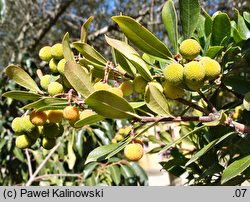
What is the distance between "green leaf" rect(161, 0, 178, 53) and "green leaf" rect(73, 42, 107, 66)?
0.17 metres

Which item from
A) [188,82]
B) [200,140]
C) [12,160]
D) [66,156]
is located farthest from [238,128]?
[12,160]

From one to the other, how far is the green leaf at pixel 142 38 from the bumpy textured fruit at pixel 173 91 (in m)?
0.07

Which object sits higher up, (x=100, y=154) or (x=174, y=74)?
(x=174, y=74)

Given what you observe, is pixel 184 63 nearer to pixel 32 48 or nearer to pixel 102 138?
pixel 102 138

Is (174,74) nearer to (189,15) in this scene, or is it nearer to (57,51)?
(189,15)

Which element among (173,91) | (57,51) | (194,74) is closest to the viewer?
(194,74)

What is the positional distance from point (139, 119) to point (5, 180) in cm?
277

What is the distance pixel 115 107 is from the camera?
874 mm

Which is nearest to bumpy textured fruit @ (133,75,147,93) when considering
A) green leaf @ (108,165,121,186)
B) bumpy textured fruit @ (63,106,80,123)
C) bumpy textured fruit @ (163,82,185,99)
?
bumpy textured fruit @ (163,82,185,99)

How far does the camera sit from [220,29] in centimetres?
103

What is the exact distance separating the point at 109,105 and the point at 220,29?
0.37 metres

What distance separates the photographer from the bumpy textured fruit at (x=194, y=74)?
33.3 inches

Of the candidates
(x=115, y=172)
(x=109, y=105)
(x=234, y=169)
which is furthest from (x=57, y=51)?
(x=115, y=172)

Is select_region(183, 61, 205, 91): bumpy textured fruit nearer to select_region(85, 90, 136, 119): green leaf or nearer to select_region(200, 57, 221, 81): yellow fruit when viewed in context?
select_region(200, 57, 221, 81): yellow fruit
